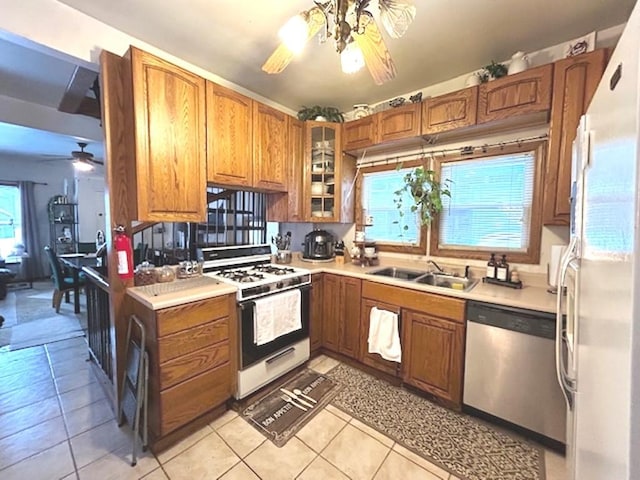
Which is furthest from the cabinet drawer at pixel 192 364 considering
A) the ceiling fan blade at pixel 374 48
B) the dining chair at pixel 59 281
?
the dining chair at pixel 59 281

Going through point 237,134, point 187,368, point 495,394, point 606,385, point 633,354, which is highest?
point 237,134

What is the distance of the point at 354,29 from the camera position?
1282 mm

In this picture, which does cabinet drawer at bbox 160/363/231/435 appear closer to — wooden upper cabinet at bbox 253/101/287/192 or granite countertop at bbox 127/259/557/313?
granite countertop at bbox 127/259/557/313

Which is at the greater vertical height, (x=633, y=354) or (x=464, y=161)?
(x=464, y=161)

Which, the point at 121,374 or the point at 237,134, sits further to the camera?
the point at 237,134

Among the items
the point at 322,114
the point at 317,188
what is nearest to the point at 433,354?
the point at 317,188

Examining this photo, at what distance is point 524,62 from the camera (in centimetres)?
188

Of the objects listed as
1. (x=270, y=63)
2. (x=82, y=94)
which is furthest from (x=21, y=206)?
(x=270, y=63)

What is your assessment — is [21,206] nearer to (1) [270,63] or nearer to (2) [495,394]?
(1) [270,63]

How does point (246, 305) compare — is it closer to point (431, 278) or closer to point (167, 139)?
point (167, 139)

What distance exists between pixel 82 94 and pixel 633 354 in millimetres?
3832

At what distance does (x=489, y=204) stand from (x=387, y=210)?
0.94 metres

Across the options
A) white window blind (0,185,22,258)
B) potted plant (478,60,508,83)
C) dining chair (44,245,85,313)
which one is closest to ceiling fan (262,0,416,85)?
potted plant (478,60,508,83)

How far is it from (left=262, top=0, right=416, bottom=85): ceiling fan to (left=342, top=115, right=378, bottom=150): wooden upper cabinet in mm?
1198
